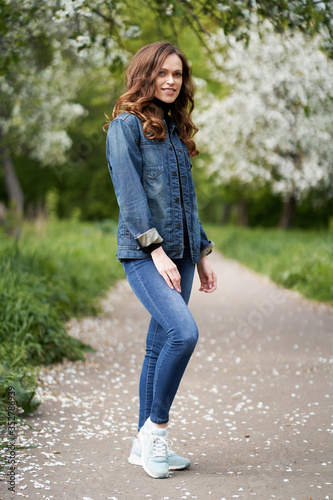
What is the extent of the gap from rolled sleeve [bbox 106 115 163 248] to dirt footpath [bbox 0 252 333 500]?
3.74 ft

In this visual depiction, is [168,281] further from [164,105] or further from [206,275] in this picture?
[164,105]

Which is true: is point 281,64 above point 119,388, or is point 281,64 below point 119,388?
above

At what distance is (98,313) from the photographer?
25.0 ft

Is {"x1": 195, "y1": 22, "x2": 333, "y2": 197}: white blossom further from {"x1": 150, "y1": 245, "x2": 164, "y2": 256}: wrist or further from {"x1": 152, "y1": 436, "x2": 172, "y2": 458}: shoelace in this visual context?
{"x1": 152, "y1": 436, "x2": 172, "y2": 458}: shoelace

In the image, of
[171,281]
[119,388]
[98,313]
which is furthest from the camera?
[98,313]

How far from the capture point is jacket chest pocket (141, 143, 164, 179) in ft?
9.51

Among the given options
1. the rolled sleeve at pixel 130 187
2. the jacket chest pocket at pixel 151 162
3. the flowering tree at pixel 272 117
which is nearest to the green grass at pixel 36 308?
the rolled sleeve at pixel 130 187

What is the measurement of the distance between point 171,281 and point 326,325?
185 inches

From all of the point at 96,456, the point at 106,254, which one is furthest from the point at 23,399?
the point at 106,254

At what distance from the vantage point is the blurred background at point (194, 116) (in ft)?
16.5

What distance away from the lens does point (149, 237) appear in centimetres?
277

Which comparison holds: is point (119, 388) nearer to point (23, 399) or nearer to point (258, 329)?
point (23, 399)

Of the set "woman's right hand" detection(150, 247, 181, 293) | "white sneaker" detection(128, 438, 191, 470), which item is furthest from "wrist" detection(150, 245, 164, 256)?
"white sneaker" detection(128, 438, 191, 470)

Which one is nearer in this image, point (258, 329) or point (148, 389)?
point (148, 389)
